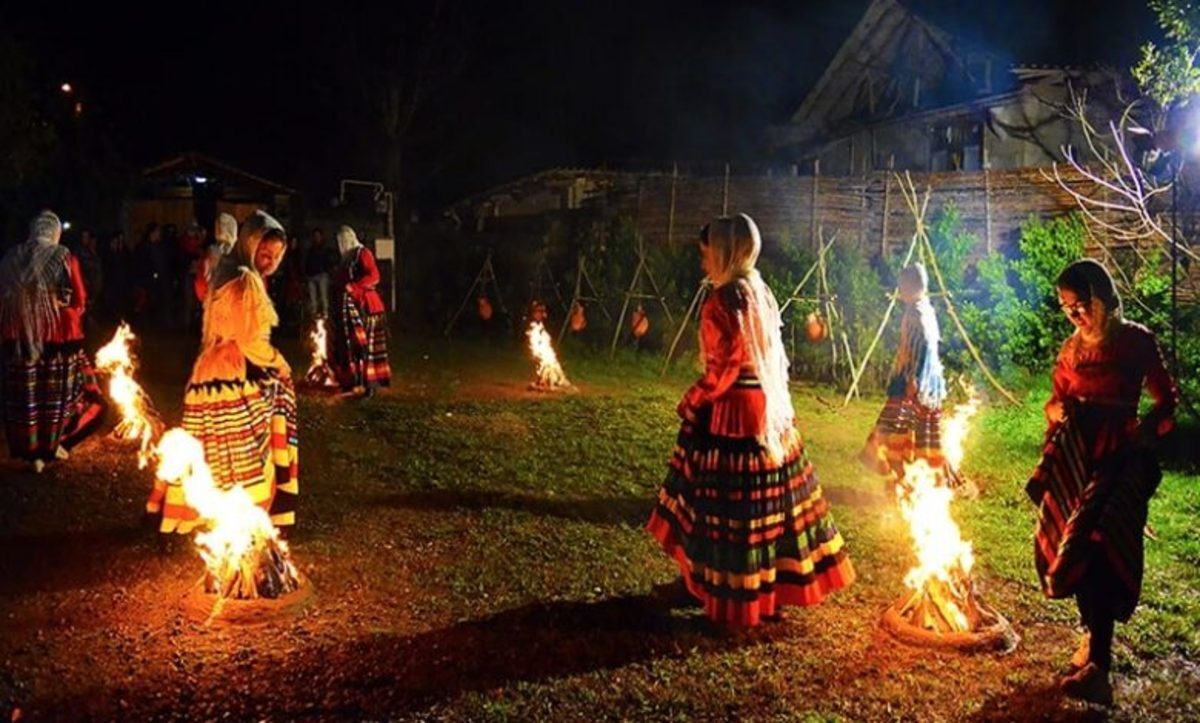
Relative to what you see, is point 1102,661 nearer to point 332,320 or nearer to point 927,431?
point 927,431

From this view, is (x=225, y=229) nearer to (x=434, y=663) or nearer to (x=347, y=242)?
(x=347, y=242)

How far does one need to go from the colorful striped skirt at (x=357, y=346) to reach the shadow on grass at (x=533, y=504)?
3.87 metres

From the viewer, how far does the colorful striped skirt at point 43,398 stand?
27.8 feet

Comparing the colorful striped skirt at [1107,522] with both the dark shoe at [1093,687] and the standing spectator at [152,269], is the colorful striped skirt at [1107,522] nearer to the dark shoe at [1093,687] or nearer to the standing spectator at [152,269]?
the dark shoe at [1093,687]

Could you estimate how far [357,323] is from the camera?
1183cm

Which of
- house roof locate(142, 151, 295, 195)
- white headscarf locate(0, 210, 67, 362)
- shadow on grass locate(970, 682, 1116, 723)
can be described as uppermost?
house roof locate(142, 151, 295, 195)

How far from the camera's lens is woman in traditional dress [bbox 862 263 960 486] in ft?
25.3

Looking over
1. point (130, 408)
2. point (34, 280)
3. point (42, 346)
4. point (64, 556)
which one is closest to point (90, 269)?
point (130, 408)

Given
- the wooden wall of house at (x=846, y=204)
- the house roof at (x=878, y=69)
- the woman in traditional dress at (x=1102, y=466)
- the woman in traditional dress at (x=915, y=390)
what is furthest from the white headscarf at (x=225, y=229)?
the house roof at (x=878, y=69)

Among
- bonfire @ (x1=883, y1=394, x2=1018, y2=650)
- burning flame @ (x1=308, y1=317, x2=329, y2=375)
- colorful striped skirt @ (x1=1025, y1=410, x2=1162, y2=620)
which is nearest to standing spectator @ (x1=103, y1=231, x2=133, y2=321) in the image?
burning flame @ (x1=308, y1=317, x2=329, y2=375)

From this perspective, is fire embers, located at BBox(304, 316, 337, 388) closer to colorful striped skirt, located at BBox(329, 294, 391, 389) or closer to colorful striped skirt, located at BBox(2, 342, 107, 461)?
colorful striped skirt, located at BBox(329, 294, 391, 389)

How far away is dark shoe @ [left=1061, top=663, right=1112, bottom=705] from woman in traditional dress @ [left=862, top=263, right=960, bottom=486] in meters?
2.96

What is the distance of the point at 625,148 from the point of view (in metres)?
32.0

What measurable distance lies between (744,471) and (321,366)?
853cm
